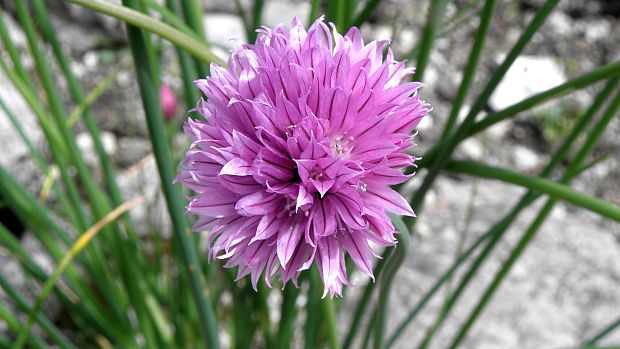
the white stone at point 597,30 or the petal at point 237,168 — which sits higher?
the white stone at point 597,30

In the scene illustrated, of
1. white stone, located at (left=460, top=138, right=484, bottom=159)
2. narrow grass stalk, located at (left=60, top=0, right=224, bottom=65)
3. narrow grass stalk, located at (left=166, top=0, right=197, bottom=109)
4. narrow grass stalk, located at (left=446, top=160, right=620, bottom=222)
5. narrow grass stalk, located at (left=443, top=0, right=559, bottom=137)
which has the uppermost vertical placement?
white stone, located at (left=460, top=138, right=484, bottom=159)

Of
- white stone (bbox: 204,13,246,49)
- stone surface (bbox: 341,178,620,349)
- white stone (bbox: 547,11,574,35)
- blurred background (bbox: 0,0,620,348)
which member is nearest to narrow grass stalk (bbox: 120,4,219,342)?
blurred background (bbox: 0,0,620,348)

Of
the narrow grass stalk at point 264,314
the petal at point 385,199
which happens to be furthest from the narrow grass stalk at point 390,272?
the narrow grass stalk at point 264,314

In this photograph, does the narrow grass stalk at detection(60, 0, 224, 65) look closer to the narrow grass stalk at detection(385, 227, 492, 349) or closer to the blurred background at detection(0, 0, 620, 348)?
the narrow grass stalk at detection(385, 227, 492, 349)

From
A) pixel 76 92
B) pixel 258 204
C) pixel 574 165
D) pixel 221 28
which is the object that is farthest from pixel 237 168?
pixel 221 28

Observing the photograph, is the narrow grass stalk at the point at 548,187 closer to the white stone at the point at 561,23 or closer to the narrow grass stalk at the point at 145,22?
the narrow grass stalk at the point at 145,22
